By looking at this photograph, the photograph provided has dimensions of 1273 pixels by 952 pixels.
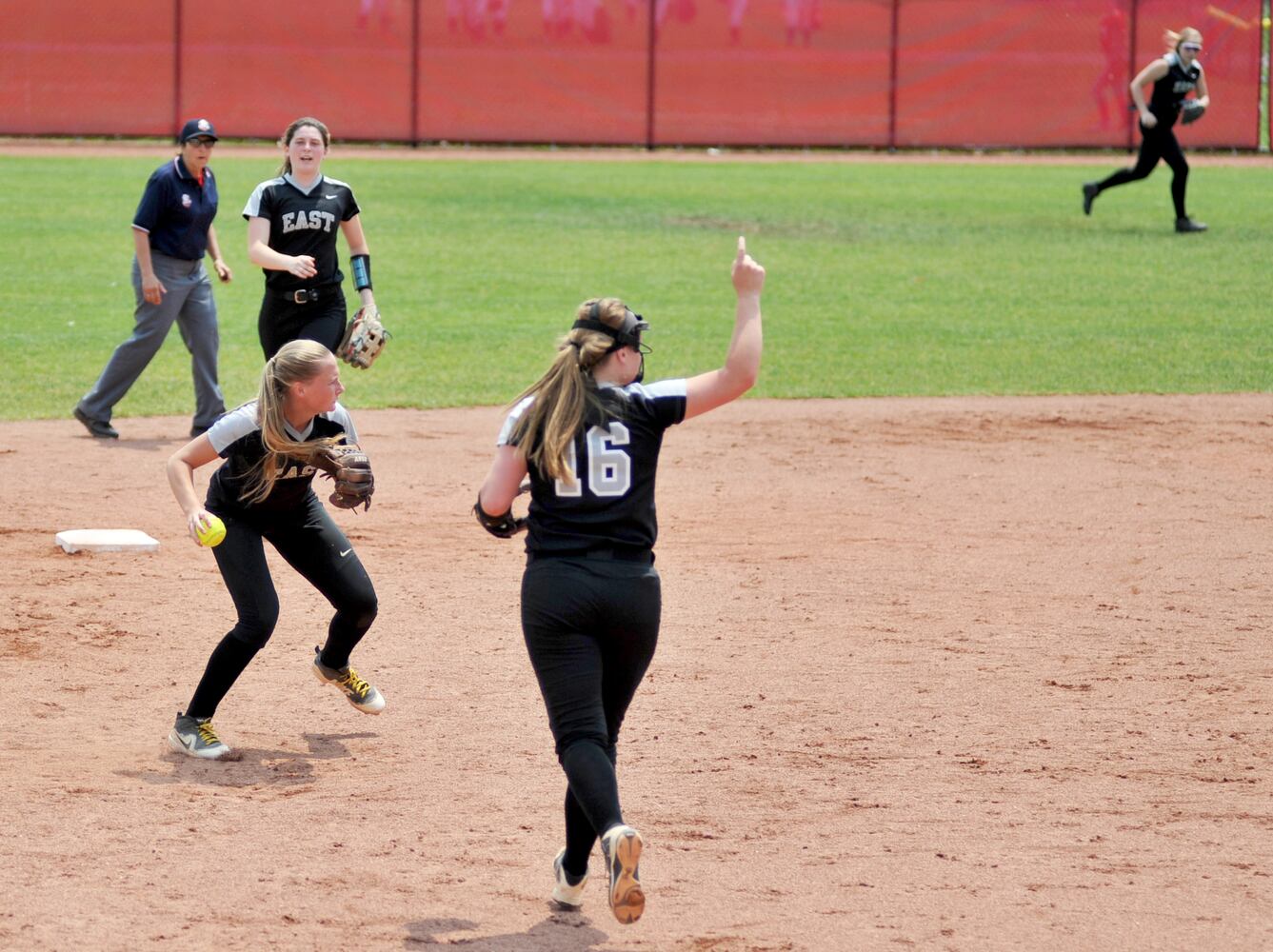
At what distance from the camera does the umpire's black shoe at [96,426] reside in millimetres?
11680

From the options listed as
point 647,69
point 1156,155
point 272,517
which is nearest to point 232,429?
point 272,517

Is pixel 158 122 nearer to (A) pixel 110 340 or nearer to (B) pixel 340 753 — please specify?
(A) pixel 110 340

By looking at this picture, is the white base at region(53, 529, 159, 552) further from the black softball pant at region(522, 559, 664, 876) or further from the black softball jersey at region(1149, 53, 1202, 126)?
the black softball jersey at region(1149, 53, 1202, 126)

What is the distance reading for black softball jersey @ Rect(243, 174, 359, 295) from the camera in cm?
984

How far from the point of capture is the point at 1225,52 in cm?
3459

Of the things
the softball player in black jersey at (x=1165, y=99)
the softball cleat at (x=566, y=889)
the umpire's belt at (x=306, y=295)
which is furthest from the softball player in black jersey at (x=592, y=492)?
the softball player in black jersey at (x=1165, y=99)

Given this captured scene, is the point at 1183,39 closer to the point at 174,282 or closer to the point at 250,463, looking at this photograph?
the point at 174,282

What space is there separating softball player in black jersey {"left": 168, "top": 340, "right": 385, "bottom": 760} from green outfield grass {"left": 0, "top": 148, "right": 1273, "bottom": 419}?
6.76 m

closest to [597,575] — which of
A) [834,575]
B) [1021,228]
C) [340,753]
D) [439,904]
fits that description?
[439,904]

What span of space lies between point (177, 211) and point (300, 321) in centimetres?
194

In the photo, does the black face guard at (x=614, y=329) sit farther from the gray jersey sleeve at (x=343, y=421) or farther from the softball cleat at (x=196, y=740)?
the softball cleat at (x=196, y=740)

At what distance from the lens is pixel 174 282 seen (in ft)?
38.0

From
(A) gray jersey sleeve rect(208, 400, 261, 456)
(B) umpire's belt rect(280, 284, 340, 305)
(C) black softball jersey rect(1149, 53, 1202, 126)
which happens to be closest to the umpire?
(B) umpire's belt rect(280, 284, 340, 305)

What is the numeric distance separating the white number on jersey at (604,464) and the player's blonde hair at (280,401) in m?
1.53
